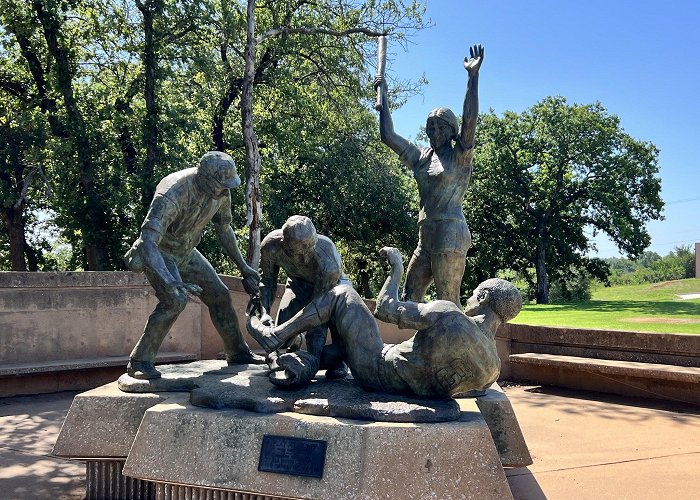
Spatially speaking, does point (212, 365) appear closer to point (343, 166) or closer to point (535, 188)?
point (343, 166)

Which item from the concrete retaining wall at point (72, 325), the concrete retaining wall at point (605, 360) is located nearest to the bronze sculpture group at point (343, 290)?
the concrete retaining wall at point (605, 360)

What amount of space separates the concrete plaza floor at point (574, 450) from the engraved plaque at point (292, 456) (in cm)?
163

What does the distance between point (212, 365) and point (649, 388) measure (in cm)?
490

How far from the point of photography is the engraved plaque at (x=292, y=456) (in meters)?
3.21

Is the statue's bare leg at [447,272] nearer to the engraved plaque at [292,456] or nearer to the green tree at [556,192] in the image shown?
the engraved plaque at [292,456]

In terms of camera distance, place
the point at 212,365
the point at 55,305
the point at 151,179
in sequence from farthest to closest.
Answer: the point at 151,179
the point at 55,305
the point at 212,365

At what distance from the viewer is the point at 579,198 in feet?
81.4

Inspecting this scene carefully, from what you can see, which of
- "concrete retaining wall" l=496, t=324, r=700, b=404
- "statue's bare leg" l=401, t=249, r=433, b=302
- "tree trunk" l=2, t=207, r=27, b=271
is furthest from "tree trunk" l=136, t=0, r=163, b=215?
"statue's bare leg" l=401, t=249, r=433, b=302

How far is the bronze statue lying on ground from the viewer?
3488 millimetres

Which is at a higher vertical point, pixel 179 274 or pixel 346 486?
pixel 179 274

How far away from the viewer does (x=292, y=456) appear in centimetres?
328

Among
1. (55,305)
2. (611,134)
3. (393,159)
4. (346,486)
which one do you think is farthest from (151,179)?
(611,134)

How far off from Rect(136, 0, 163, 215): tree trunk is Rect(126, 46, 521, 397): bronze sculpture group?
8.82 m

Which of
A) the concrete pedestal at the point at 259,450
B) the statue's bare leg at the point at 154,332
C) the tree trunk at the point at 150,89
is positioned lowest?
the concrete pedestal at the point at 259,450
